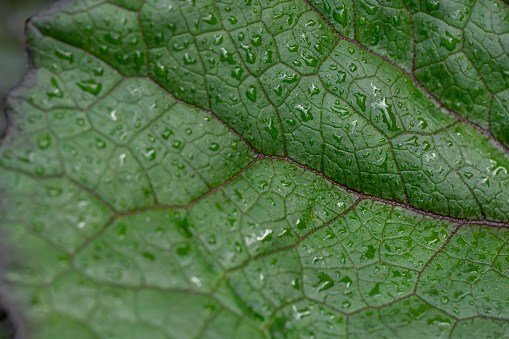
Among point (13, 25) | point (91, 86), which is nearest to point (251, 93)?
point (91, 86)

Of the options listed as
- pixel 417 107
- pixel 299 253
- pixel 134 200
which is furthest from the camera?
pixel 417 107

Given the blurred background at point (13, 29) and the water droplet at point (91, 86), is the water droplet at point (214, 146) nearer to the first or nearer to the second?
the water droplet at point (91, 86)

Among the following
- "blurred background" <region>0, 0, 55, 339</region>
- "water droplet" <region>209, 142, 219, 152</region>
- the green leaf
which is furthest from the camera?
"blurred background" <region>0, 0, 55, 339</region>

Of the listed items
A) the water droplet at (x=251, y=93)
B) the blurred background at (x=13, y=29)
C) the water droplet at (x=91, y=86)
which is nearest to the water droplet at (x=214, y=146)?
the water droplet at (x=251, y=93)

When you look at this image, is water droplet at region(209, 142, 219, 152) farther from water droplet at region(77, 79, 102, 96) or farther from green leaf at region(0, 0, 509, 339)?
water droplet at region(77, 79, 102, 96)

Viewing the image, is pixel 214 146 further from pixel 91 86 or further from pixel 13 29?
pixel 13 29

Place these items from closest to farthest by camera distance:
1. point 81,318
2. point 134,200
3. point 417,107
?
point 81,318
point 134,200
point 417,107

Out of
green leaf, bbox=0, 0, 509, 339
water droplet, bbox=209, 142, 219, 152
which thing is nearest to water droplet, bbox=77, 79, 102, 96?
green leaf, bbox=0, 0, 509, 339

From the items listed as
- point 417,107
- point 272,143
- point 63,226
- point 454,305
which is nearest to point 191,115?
point 272,143

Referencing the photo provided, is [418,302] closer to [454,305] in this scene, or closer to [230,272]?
[454,305]
